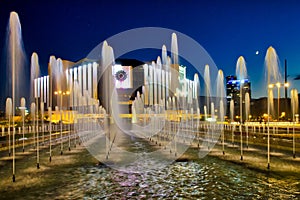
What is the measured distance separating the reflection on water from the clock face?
90687mm

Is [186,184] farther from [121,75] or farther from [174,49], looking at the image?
[121,75]

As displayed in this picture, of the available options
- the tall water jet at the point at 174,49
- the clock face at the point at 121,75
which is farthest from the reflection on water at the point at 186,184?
the clock face at the point at 121,75

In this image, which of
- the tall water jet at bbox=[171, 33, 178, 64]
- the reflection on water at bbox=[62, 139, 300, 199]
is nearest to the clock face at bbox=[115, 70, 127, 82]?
the tall water jet at bbox=[171, 33, 178, 64]

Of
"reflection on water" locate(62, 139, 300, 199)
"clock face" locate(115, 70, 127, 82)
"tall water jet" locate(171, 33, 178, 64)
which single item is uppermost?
"clock face" locate(115, 70, 127, 82)

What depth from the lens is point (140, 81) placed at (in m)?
111

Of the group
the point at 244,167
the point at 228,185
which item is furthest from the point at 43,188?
the point at 244,167

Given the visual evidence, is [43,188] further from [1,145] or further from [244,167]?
[1,145]

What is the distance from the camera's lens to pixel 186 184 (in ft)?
30.0

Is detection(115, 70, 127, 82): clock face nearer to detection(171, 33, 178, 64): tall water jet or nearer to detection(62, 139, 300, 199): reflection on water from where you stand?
detection(171, 33, 178, 64): tall water jet

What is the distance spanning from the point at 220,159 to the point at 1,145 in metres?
11.2

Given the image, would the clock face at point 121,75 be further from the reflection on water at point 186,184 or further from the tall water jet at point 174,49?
the reflection on water at point 186,184

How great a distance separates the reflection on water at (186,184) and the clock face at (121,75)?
Answer: 298 feet

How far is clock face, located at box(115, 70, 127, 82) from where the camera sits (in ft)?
334

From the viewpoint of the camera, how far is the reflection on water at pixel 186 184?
796 centimetres
